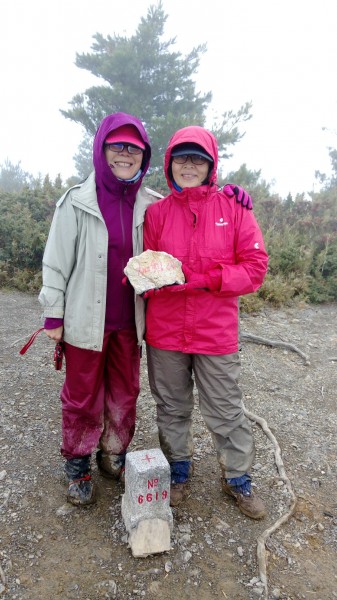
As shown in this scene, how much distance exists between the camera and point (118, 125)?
7.92 feet

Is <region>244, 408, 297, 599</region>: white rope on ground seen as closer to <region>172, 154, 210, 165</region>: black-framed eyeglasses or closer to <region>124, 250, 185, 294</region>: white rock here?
<region>124, 250, 185, 294</region>: white rock

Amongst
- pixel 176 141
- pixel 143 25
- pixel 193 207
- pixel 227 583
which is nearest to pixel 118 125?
pixel 176 141

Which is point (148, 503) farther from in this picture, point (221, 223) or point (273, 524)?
point (221, 223)

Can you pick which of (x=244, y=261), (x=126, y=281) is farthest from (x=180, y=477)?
(x=244, y=261)

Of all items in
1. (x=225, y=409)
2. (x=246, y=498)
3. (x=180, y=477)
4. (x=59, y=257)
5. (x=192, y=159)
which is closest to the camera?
(x=59, y=257)

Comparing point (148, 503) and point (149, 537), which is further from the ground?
point (148, 503)

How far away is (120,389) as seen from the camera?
2.90 m

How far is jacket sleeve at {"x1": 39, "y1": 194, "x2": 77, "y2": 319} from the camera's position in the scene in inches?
97.2

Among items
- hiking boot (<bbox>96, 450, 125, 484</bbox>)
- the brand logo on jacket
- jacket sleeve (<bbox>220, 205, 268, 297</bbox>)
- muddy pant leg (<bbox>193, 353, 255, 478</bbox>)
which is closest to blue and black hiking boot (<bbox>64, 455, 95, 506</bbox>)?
hiking boot (<bbox>96, 450, 125, 484</bbox>)

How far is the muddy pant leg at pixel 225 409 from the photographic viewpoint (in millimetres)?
2686

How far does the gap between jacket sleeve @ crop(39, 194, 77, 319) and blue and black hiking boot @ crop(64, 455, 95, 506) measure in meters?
1.01

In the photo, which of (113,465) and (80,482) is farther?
(113,465)

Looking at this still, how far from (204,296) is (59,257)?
861 mm

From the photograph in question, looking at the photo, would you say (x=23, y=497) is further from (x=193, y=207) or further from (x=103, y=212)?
(x=193, y=207)
